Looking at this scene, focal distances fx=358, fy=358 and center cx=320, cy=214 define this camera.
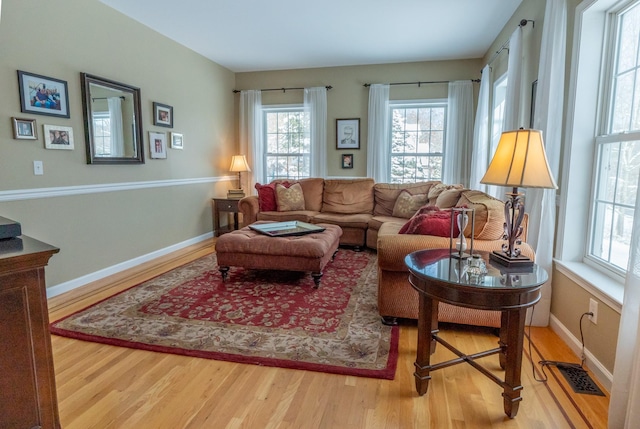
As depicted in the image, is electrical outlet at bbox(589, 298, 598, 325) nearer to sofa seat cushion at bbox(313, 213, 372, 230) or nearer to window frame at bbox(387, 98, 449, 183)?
sofa seat cushion at bbox(313, 213, 372, 230)

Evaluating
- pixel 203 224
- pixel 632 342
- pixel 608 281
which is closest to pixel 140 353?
pixel 632 342

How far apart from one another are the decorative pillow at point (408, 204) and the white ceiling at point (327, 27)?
191 cm

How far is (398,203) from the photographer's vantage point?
4.68m

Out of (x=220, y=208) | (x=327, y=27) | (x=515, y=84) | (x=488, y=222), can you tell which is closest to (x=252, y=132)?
(x=220, y=208)

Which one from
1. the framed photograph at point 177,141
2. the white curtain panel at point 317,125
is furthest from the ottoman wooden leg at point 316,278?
the white curtain panel at point 317,125

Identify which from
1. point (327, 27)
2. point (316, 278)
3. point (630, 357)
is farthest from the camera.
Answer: point (327, 27)

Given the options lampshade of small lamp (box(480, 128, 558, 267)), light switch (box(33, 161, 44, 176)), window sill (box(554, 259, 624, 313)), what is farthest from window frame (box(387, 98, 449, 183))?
light switch (box(33, 161, 44, 176))

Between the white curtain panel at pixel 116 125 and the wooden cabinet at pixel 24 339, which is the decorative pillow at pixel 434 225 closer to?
the wooden cabinet at pixel 24 339

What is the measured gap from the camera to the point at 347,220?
4594 millimetres

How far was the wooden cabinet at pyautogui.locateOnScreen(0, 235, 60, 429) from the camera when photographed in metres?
1.04

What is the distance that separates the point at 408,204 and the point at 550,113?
7.60ft

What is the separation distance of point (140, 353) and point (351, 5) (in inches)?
133

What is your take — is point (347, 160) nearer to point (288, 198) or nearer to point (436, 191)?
point (288, 198)

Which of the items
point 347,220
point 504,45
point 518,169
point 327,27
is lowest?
point 347,220
